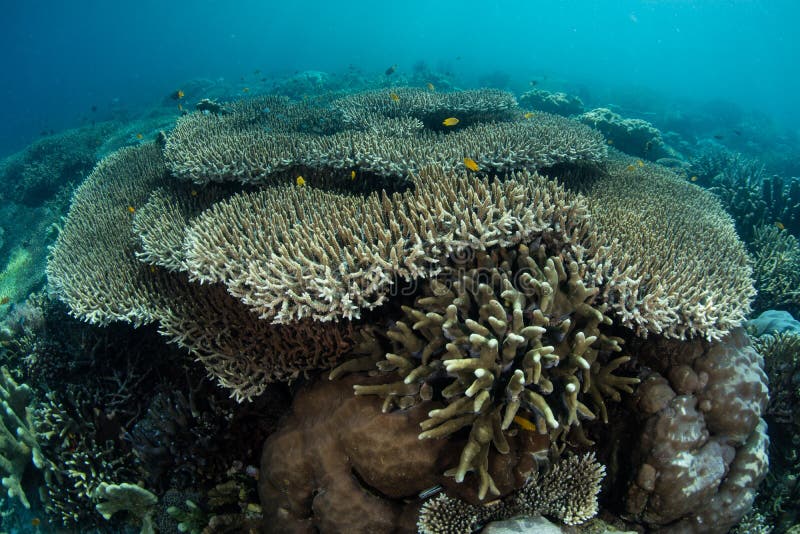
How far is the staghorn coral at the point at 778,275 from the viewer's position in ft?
22.6

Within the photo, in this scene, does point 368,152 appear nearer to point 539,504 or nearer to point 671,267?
point 671,267

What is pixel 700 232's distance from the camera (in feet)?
15.4

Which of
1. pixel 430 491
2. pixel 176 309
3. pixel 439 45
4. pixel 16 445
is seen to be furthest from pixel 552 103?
pixel 439 45

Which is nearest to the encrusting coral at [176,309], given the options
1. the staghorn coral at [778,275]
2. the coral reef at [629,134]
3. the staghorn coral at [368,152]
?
the staghorn coral at [368,152]

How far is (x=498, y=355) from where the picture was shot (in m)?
2.85

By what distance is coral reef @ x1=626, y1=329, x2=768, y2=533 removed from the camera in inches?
125

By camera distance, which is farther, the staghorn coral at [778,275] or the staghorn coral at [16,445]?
the staghorn coral at [778,275]

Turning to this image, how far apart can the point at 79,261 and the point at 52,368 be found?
4.91 feet

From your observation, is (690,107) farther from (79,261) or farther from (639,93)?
(79,261)

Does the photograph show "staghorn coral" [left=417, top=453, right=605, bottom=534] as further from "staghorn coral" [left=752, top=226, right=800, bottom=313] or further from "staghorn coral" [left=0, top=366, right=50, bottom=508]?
"staghorn coral" [left=752, top=226, right=800, bottom=313]

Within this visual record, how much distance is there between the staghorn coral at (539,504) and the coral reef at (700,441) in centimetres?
47

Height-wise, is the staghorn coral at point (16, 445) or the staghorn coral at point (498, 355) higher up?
the staghorn coral at point (498, 355)

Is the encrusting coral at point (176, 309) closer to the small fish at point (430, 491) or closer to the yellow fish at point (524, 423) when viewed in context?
the small fish at point (430, 491)

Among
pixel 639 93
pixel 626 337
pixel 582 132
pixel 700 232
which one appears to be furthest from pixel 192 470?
pixel 639 93
